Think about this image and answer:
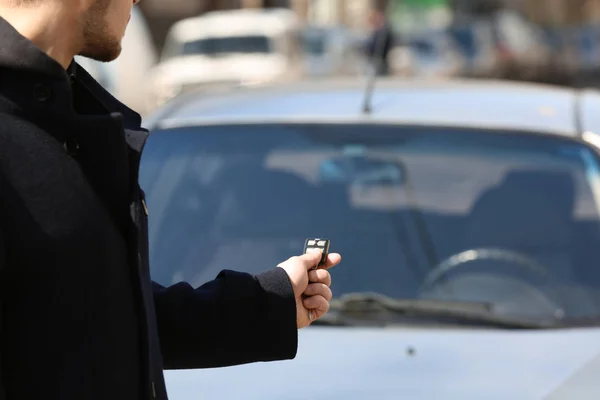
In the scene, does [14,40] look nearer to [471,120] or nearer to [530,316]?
[530,316]

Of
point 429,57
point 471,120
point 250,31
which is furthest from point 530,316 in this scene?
point 429,57

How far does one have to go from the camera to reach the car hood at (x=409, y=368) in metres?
2.73

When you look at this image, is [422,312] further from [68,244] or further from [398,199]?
[68,244]

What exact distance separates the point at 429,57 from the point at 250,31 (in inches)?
264

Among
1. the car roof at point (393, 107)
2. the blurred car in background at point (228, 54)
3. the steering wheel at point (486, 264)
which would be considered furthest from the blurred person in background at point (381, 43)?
the steering wheel at point (486, 264)

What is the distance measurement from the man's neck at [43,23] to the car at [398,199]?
148cm

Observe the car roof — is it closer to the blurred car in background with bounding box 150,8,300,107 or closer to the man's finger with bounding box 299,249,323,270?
the man's finger with bounding box 299,249,323,270

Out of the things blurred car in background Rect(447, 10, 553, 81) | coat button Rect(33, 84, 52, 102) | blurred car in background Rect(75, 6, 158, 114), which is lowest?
coat button Rect(33, 84, 52, 102)

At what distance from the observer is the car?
3590mm

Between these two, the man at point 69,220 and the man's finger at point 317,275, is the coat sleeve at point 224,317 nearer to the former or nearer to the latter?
the man's finger at point 317,275

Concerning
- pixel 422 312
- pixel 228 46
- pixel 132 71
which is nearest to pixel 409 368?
pixel 422 312

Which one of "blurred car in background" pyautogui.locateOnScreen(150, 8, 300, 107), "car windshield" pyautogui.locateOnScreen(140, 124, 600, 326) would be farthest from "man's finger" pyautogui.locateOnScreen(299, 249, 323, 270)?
"blurred car in background" pyautogui.locateOnScreen(150, 8, 300, 107)

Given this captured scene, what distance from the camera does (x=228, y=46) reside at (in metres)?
24.1

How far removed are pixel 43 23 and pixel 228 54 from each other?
22172mm
